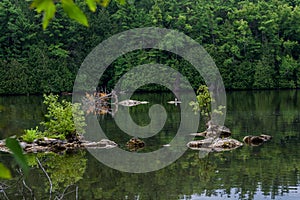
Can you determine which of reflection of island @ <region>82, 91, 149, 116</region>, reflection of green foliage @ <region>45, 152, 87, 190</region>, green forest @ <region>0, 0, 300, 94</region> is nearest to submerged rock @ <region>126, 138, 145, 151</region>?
reflection of green foliage @ <region>45, 152, 87, 190</region>

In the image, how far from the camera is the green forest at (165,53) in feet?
155

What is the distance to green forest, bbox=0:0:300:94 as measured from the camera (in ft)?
155

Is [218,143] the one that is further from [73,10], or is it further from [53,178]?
[73,10]

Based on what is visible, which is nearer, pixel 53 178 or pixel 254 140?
pixel 53 178

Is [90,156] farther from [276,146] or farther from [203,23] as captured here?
[203,23]

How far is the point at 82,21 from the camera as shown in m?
1.09

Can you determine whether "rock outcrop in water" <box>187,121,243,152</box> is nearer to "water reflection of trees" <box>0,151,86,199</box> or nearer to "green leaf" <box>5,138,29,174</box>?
"water reflection of trees" <box>0,151,86,199</box>

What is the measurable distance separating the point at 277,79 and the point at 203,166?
37.6 meters

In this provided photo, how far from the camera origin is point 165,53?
48.8 m

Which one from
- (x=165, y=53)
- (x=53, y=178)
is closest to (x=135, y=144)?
(x=53, y=178)

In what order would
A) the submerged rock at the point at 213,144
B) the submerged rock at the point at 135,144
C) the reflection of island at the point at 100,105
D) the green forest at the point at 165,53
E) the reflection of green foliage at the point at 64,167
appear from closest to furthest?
the reflection of green foliage at the point at 64,167, the submerged rock at the point at 213,144, the submerged rock at the point at 135,144, the reflection of island at the point at 100,105, the green forest at the point at 165,53

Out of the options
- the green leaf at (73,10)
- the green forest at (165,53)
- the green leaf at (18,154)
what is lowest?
the green leaf at (18,154)

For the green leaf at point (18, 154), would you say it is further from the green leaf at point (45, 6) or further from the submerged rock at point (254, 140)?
the submerged rock at point (254, 140)

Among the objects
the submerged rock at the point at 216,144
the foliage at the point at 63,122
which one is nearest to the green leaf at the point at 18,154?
the submerged rock at the point at 216,144
